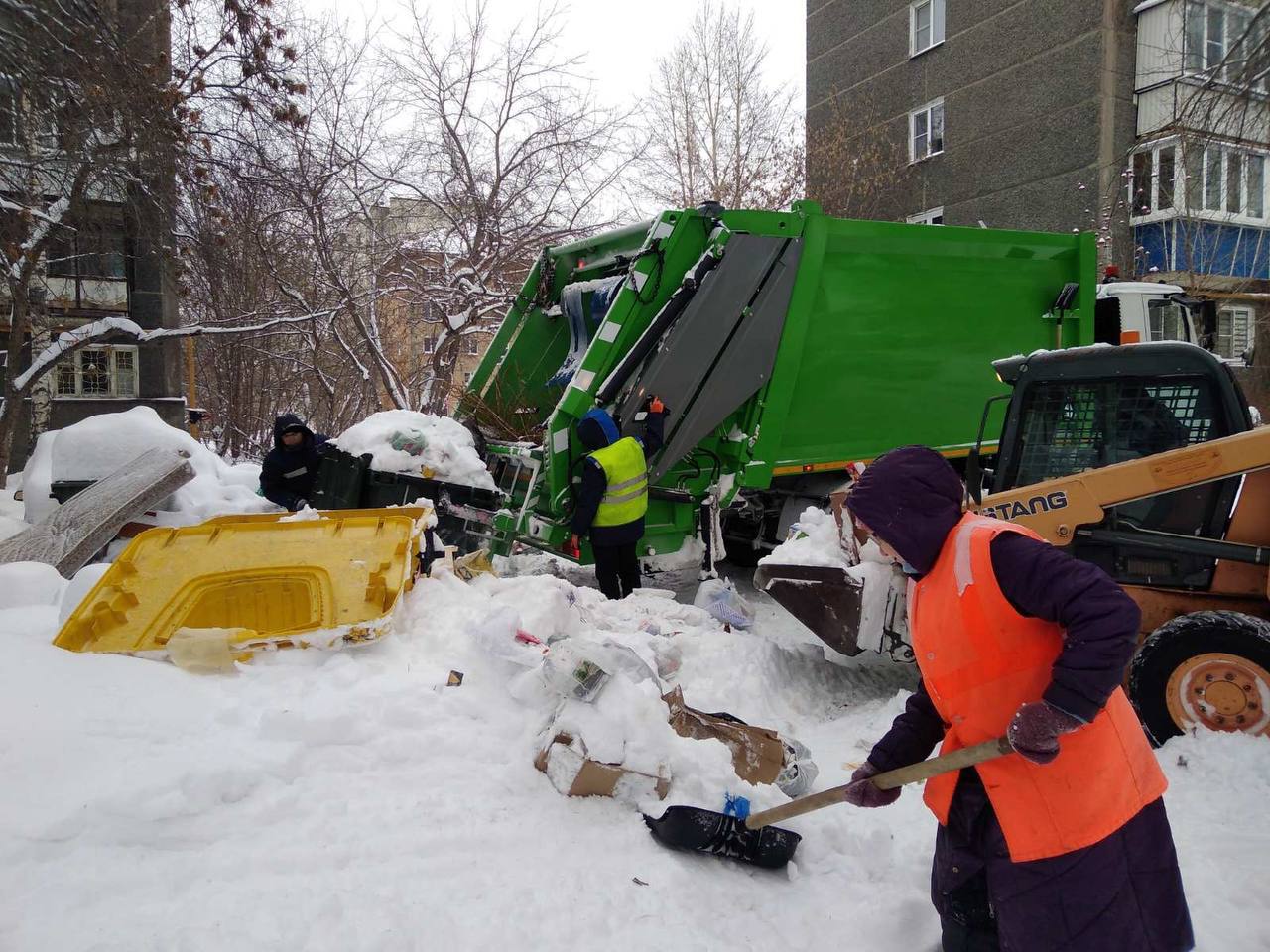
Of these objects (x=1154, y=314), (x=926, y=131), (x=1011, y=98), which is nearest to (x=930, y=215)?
(x=926, y=131)

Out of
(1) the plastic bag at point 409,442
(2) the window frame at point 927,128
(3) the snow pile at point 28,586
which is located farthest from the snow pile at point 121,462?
(2) the window frame at point 927,128

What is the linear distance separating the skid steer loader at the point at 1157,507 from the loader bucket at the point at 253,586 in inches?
84.9

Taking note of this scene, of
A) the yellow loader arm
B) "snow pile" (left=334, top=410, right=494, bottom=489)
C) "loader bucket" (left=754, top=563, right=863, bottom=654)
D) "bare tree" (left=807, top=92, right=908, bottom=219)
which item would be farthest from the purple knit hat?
"bare tree" (left=807, top=92, right=908, bottom=219)

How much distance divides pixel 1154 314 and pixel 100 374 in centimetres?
1697

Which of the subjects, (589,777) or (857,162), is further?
(857,162)

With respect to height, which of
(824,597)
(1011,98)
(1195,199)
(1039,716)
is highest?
(1011,98)

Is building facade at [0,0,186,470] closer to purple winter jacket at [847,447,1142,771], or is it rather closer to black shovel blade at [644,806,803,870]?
black shovel blade at [644,806,803,870]

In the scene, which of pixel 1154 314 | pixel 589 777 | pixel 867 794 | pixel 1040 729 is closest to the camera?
pixel 1040 729

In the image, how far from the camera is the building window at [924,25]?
1683 centimetres

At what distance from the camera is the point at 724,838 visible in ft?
8.07

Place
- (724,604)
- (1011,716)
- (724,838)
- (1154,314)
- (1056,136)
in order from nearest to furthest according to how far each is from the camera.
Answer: (1011,716) → (724,838) → (724,604) → (1154,314) → (1056,136)

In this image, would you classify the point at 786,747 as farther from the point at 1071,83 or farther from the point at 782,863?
the point at 1071,83

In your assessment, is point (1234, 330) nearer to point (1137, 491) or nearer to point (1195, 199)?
point (1195, 199)

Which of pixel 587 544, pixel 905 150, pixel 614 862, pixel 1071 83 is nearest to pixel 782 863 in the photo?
pixel 614 862
